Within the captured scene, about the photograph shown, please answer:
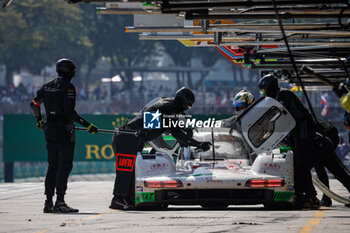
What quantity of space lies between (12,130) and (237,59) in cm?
1033

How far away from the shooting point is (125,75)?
131 feet

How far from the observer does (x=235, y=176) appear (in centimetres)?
Answer: 1160

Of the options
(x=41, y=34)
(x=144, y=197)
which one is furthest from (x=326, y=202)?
(x=41, y=34)

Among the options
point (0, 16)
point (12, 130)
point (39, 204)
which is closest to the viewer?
point (39, 204)

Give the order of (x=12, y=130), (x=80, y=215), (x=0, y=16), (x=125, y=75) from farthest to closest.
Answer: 1. (x=0, y=16)
2. (x=125, y=75)
3. (x=12, y=130)
4. (x=80, y=215)

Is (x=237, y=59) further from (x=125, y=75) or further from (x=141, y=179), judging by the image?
(x=125, y=75)

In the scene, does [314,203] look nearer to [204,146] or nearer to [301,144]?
[301,144]

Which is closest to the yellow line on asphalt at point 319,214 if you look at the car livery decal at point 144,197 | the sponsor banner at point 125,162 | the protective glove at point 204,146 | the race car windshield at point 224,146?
the race car windshield at point 224,146

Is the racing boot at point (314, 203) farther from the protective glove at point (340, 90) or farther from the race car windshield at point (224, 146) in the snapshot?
the protective glove at point (340, 90)

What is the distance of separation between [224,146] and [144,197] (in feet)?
6.16

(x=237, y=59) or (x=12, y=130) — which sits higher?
(x=237, y=59)

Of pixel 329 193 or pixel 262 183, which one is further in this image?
pixel 329 193

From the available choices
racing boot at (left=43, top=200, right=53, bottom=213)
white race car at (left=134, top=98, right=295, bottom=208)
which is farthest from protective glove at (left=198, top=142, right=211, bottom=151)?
racing boot at (left=43, top=200, right=53, bottom=213)

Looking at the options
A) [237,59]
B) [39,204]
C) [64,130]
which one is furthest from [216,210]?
[237,59]
